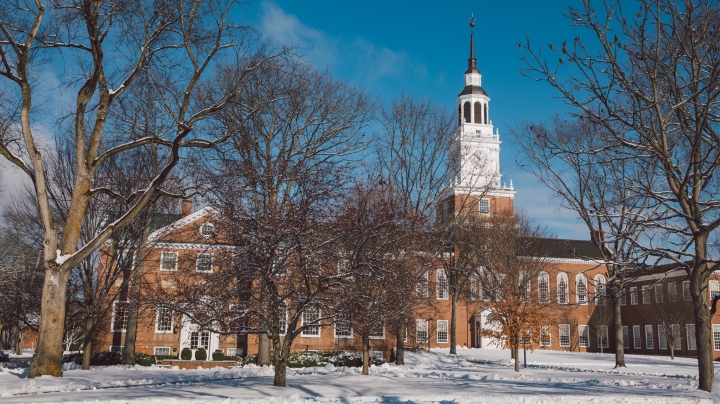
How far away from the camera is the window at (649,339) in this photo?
5147 cm

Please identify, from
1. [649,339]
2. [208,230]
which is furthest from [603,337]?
[208,230]

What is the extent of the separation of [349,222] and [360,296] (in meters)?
2.12

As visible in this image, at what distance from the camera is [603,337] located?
2138 inches

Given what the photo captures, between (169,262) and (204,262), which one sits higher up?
(169,262)

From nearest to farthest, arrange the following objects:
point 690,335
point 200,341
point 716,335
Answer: point 200,341, point 690,335, point 716,335

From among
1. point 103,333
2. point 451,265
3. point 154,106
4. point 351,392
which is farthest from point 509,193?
point 351,392

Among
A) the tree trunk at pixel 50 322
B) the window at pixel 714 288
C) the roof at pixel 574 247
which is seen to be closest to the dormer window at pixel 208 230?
the tree trunk at pixel 50 322

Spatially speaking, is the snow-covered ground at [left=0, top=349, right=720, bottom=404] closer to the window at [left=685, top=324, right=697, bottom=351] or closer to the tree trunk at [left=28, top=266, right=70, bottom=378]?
the tree trunk at [left=28, top=266, right=70, bottom=378]

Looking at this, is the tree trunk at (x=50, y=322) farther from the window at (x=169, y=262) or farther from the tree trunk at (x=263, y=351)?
the tree trunk at (x=263, y=351)

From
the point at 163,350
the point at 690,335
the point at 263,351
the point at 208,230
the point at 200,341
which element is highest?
the point at 208,230

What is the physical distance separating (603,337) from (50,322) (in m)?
49.6

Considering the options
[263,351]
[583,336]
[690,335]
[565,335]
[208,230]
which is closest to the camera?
[208,230]

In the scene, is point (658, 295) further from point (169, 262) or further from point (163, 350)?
point (169, 262)

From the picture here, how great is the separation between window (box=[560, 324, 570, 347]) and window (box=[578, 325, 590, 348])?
43.4 inches
